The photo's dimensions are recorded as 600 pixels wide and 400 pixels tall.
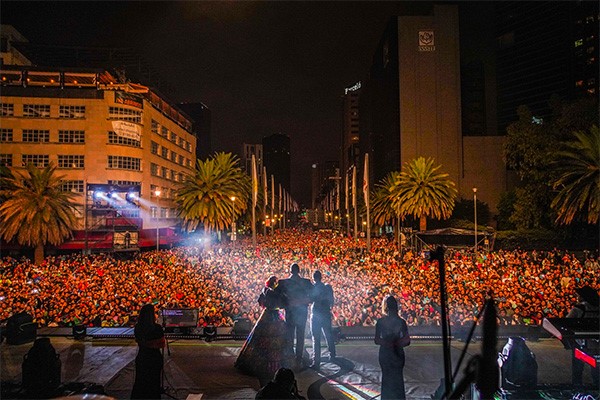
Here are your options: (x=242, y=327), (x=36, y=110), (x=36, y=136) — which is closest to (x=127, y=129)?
(x=36, y=136)

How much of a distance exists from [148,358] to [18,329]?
632cm

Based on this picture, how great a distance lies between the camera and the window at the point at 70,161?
47375 mm

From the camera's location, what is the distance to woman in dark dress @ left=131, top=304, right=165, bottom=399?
6445mm

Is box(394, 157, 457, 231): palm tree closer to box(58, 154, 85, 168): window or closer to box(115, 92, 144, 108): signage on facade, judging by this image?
box(115, 92, 144, 108): signage on facade

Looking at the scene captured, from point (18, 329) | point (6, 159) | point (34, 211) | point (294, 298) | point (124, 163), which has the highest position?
point (6, 159)

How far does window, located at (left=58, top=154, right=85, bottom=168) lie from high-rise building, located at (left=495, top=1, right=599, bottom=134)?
11858cm

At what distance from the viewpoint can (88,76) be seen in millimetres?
51531

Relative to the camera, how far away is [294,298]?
26.8 ft

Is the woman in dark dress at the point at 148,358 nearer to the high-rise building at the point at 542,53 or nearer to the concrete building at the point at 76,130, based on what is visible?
the concrete building at the point at 76,130

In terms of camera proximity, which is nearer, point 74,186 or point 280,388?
point 280,388

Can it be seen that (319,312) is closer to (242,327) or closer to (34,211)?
(242,327)

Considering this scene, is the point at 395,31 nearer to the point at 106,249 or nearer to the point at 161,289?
the point at 106,249

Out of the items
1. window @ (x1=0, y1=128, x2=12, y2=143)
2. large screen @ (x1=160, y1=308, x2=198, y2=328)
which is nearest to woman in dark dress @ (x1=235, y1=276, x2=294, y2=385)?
large screen @ (x1=160, y1=308, x2=198, y2=328)

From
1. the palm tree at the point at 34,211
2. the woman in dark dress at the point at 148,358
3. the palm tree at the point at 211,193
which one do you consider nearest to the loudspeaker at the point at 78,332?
the woman in dark dress at the point at 148,358
